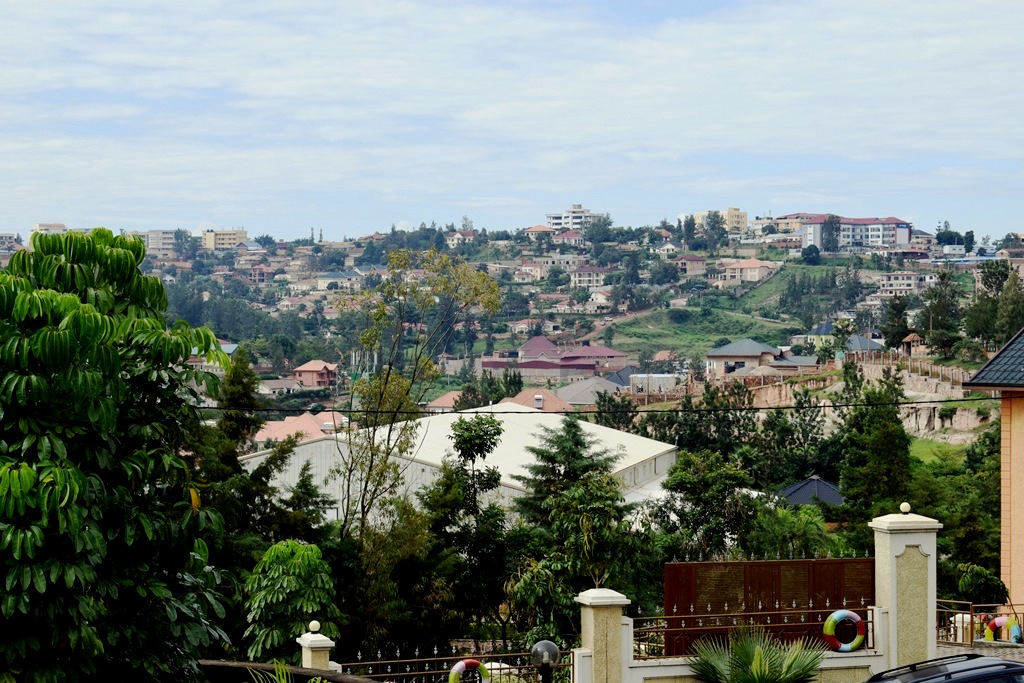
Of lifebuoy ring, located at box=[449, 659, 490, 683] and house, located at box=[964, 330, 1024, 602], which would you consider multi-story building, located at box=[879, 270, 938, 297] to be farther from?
lifebuoy ring, located at box=[449, 659, 490, 683]

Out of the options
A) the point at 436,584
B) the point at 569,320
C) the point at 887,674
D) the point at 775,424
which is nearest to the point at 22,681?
the point at 887,674

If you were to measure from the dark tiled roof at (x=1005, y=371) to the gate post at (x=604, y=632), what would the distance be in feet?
27.2

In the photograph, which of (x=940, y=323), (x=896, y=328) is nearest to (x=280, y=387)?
(x=896, y=328)

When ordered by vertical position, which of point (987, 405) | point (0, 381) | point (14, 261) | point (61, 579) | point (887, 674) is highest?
point (14, 261)

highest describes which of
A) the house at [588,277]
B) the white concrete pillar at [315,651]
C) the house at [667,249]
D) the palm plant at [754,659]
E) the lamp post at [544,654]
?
the house at [667,249]

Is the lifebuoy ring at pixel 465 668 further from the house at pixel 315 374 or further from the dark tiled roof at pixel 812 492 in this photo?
the house at pixel 315 374

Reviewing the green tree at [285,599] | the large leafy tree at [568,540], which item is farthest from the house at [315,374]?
the green tree at [285,599]

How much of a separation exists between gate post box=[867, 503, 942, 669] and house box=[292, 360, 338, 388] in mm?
97201

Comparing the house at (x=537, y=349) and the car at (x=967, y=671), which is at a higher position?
the car at (x=967, y=671)

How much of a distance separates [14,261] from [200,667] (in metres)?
3.26

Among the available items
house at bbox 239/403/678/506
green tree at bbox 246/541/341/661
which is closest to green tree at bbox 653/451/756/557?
house at bbox 239/403/678/506

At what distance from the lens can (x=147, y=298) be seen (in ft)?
25.8

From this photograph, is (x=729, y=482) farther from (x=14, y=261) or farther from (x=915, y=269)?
(x=915, y=269)

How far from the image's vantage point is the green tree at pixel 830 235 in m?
185
